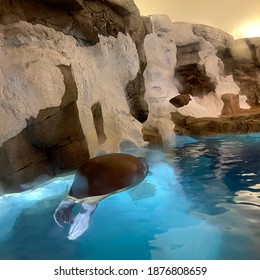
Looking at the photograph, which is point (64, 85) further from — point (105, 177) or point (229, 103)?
point (229, 103)

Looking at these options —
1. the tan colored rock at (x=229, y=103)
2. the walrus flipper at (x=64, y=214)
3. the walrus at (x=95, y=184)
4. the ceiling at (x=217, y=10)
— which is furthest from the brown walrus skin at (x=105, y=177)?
the tan colored rock at (x=229, y=103)

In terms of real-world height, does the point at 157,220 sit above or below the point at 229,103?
above

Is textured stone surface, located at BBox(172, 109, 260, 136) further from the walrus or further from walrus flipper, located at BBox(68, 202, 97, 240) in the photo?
walrus flipper, located at BBox(68, 202, 97, 240)

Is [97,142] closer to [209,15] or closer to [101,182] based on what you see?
[101,182]

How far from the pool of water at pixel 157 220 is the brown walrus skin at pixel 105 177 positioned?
89 mm

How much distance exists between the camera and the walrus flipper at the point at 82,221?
5.51ft

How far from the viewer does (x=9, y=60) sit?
9.44 ft

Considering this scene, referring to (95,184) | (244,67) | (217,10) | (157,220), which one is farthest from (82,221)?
(244,67)

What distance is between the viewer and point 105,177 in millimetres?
2104

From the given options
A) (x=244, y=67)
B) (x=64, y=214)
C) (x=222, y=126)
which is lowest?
(x=222, y=126)

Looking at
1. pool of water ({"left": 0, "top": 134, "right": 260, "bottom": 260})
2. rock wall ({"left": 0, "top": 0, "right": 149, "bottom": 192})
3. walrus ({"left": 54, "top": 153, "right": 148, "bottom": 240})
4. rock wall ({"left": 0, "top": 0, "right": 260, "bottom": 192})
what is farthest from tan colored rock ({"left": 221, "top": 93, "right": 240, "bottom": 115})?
walrus ({"left": 54, "top": 153, "right": 148, "bottom": 240})

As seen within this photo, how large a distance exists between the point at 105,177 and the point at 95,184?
87 mm

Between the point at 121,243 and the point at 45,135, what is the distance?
4.85ft

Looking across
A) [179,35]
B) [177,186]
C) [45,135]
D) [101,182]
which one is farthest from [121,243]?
[179,35]
